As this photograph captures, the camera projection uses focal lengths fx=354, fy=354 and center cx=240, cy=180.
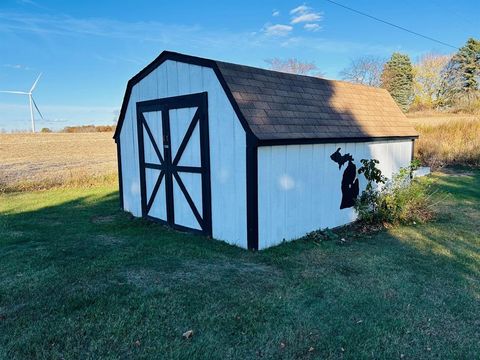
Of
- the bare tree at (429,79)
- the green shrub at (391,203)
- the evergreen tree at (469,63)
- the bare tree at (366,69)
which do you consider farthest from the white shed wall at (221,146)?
the bare tree at (429,79)

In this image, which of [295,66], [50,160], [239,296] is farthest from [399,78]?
[239,296]

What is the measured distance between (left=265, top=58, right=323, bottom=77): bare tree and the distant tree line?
12.0ft

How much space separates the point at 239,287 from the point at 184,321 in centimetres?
98

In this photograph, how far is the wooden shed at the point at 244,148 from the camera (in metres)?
5.79

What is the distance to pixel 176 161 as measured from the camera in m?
7.09

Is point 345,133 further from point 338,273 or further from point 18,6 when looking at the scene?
point 18,6

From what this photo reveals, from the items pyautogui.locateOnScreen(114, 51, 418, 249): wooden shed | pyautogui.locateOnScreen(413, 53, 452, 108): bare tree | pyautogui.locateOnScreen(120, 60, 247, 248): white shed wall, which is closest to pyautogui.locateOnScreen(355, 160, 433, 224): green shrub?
pyautogui.locateOnScreen(114, 51, 418, 249): wooden shed

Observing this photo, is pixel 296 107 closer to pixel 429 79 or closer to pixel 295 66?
pixel 295 66

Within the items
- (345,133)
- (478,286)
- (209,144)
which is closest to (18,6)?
(209,144)

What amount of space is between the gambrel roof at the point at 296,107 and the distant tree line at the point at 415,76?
36766 millimetres

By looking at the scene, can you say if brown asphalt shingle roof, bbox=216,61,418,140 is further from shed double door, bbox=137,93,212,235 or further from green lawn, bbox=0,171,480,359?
green lawn, bbox=0,171,480,359

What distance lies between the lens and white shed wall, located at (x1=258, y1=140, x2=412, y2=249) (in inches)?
228

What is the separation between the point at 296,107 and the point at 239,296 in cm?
391

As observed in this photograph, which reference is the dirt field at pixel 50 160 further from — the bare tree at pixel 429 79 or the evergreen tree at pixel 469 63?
the evergreen tree at pixel 469 63
